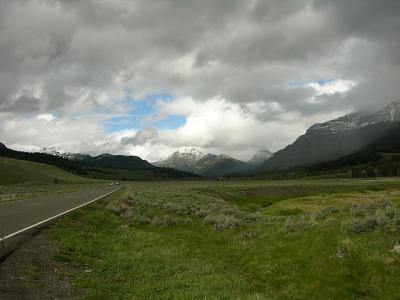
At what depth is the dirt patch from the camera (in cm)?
999

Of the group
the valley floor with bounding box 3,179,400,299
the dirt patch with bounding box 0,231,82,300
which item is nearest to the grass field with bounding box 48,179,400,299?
the valley floor with bounding box 3,179,400,299

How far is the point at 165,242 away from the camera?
66.2 ft

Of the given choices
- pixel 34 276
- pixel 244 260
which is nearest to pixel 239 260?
pixel 244 260

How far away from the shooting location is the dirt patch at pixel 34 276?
9.99 meters

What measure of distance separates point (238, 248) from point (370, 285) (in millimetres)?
7862

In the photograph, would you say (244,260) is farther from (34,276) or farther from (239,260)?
(34,276)

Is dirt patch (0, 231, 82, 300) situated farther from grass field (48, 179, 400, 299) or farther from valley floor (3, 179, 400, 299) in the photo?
grass field (48, 179, 400, 299)

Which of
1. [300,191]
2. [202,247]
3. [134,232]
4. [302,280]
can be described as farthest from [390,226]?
[300,191]

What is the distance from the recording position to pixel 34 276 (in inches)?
447

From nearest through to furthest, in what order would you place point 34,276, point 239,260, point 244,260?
point 34,276
point 244,260
point 239,260

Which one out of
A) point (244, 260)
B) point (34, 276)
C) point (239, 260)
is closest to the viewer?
point (34, 276)

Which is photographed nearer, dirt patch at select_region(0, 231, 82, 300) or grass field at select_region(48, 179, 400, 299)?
dirt patch at select_region(0, 231, 82, 300)

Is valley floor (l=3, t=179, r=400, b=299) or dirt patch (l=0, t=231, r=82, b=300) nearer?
dirt patch (l=0, t=231, r=82, b=300)

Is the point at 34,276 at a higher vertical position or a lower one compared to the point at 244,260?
higher
